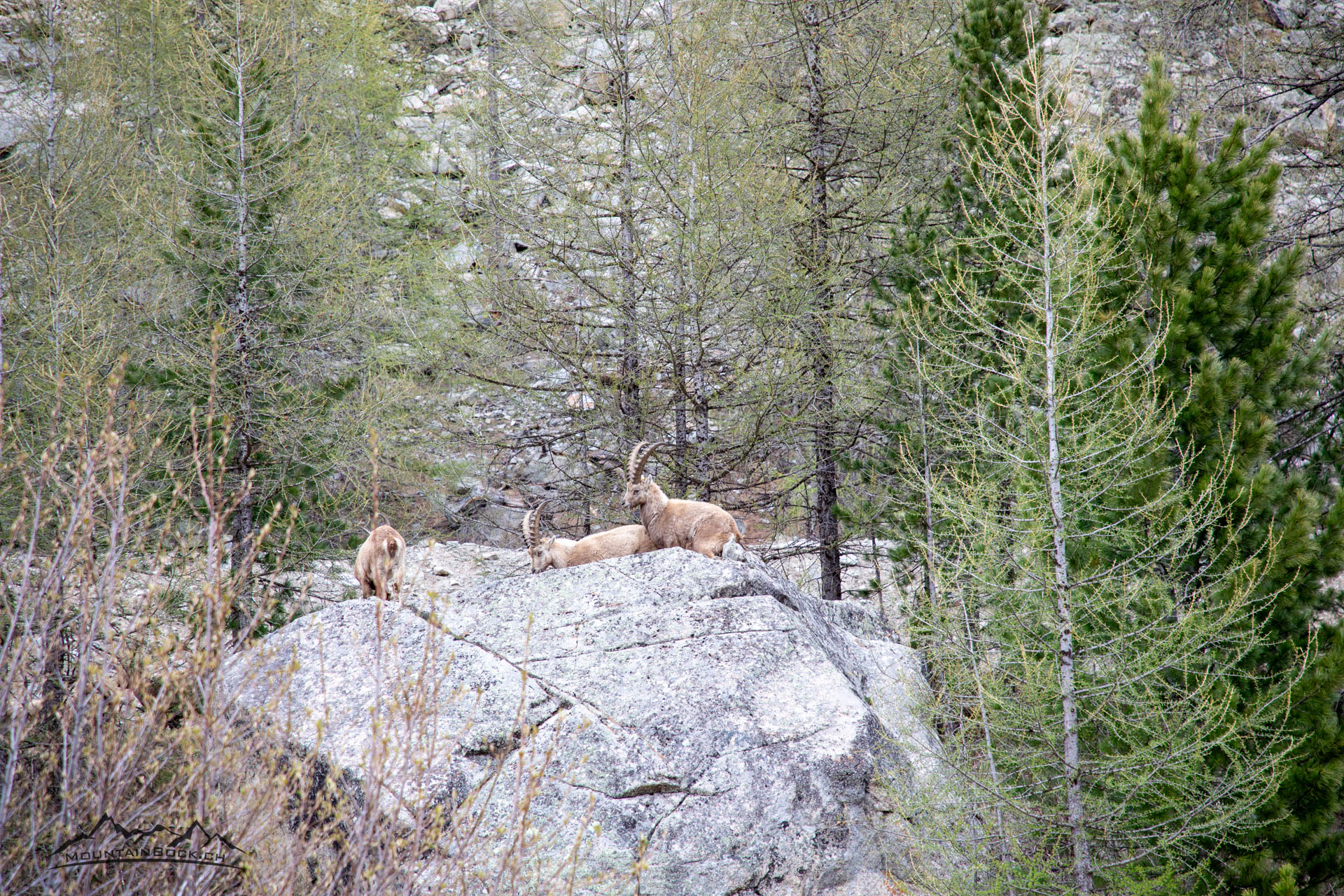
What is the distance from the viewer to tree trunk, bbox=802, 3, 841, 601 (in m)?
13.4

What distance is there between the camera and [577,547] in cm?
935

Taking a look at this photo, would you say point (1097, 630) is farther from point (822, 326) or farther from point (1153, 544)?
point (822, 326)

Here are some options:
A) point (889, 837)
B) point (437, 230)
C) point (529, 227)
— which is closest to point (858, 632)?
point (889, 837)

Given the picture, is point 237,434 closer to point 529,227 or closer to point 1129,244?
point 529,227

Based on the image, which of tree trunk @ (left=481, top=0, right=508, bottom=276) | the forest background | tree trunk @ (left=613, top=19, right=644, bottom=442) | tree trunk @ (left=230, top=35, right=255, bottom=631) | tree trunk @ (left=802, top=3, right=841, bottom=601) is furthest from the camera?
tree trunk @ (left=802, top=3, right=841, bottom=601)

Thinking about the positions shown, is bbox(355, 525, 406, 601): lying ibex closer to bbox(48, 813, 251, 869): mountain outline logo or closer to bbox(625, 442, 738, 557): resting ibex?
bbox(625, 442, 738, 557): resting ibex

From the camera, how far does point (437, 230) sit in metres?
25.9

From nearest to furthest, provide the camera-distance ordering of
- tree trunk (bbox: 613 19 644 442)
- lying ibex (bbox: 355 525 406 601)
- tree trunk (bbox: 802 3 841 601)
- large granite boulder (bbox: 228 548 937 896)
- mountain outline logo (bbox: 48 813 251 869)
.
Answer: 1. mountain outline logo (bbox: 48 813 251 869)
2. large granite boulder (bbox: 228 548 937 896)
3. lying ibex (bbox: 355 525 406 601)
4. tree trunk (bbox: 613 19 644 442)
5. tree trunk (bbox: 802 3 841 601)

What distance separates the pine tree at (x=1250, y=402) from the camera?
20.4 feet

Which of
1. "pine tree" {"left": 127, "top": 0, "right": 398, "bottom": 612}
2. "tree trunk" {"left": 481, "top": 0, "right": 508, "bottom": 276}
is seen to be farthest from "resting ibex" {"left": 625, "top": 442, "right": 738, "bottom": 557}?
"pine tree" {"left": 127, "top": 0, "right": 398, "bottom": 612}

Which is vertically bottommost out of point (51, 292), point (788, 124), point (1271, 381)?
point (1271, 381)

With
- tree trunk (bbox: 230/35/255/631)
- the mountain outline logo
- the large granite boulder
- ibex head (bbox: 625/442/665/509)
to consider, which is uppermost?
tree trunk (bbox: 230/35/255/631)

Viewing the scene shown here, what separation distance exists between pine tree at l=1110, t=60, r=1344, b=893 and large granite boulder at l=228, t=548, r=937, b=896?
2.47m

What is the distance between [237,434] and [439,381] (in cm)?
494
